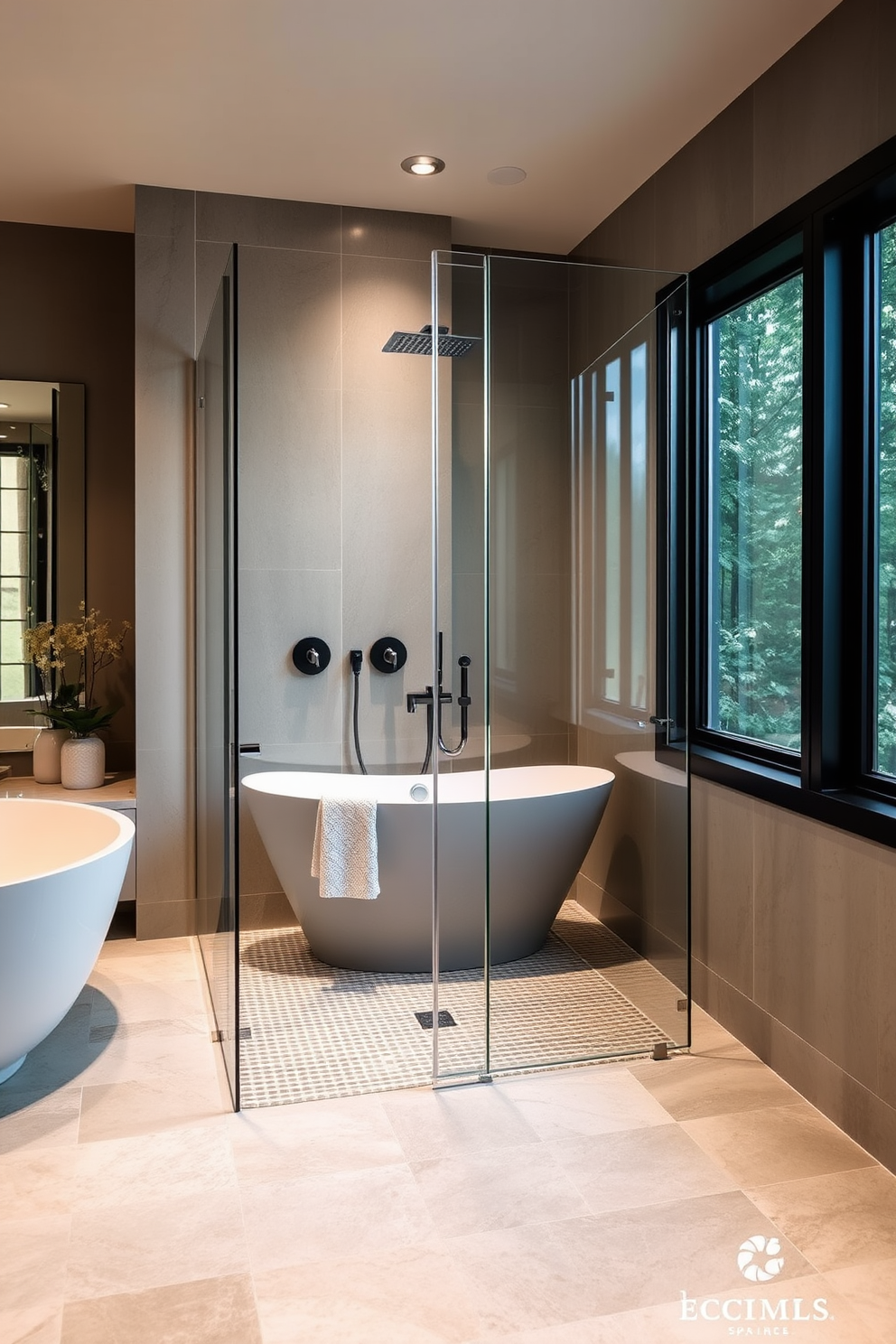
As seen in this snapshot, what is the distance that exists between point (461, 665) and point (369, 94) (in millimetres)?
1766

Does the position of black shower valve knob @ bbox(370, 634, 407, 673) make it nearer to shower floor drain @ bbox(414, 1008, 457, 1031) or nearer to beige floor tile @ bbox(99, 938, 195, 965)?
shower floor drain @ bbox(414, 1008, 457, 1031)

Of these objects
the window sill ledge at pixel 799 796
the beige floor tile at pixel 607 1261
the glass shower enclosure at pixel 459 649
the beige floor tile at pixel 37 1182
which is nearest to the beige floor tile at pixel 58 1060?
the beige floor tile at pixel 37 1182

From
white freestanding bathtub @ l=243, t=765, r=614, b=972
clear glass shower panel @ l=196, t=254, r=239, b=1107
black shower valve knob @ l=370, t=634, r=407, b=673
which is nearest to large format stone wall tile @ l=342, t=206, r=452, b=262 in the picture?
clear glass shower panel @ l=196, t=254, r=239, b=1107

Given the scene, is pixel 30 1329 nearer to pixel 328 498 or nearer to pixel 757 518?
pixel 328 498

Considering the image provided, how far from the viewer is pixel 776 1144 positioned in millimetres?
2451

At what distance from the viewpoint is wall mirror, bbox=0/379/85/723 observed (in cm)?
420

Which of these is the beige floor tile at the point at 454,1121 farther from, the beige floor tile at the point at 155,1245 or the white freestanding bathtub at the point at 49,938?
the white freestanding bathtub at the point at 49,938

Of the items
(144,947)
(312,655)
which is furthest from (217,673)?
(144,947)

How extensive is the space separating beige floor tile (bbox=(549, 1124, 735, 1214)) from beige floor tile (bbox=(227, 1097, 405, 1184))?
427 millimetres

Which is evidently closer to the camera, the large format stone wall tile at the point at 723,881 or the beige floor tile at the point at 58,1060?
the beige floor tile at the point at 58,1060

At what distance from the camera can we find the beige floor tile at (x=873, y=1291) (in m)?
1.84

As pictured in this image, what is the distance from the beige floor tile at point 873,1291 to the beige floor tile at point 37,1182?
159 cm

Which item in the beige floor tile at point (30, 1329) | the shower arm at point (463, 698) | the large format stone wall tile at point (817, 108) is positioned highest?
the large format stone wall tile at point (817, 108)

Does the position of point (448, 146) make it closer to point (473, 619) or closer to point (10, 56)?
point (10, 56)
